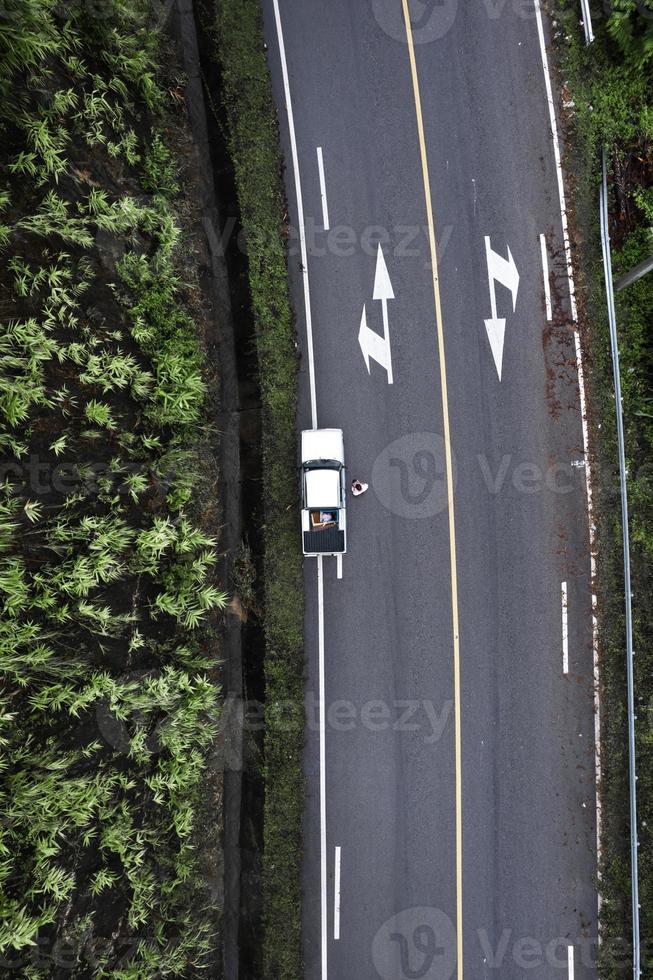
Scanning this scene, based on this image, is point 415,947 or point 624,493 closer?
point 415,947

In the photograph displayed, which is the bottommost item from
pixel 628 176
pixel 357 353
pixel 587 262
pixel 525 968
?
pixel 525 968

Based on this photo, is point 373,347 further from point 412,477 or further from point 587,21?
point 587,21

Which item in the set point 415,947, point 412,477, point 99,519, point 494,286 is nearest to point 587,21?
point 494,286

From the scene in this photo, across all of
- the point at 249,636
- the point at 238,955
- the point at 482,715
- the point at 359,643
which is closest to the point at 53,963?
the point at 238,955

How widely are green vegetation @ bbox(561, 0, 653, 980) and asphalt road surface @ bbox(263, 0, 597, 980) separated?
542mm

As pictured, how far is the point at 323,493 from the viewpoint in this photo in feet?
37.6

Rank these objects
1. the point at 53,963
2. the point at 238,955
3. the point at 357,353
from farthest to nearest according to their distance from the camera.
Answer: the point at 357,353 → the point at 238,955 → the point at 53,963

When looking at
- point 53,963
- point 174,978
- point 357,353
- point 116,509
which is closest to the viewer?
point 53,963

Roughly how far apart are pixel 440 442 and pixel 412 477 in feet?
3.56

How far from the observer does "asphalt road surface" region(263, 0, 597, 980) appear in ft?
38.8

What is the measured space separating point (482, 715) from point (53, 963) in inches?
371

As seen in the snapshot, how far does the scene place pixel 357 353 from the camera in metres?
12.3

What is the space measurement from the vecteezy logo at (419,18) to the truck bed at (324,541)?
39.3 feet

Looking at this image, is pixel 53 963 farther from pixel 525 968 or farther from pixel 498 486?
pixel 498 486
